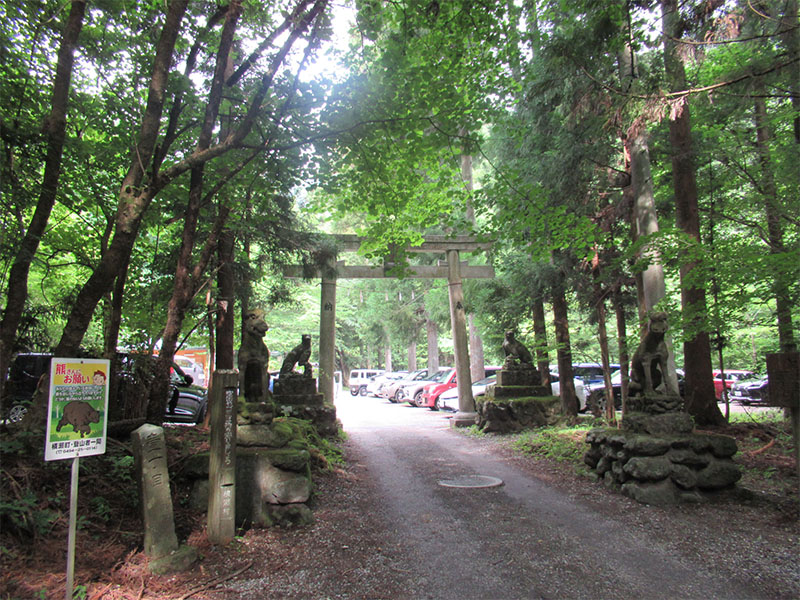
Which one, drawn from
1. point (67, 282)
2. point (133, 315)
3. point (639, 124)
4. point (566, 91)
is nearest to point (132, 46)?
point (133, 315)

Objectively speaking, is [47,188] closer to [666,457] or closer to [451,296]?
[666,457]

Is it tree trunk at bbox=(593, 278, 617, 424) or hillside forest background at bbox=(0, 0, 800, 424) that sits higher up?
hillside forest background at bbox=(0, 0, 800, 424)

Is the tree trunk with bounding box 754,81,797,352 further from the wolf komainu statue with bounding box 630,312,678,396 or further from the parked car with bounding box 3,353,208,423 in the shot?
the parked car with bounding box 3,353,208,423

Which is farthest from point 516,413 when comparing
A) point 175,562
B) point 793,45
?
point 175,562

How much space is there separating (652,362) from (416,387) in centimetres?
1428

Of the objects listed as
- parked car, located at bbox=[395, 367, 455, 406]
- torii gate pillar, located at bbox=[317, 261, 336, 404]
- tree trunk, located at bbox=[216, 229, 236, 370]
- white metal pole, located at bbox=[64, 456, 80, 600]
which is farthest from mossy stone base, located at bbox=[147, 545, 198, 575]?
parked car, located at bbox=[395, 367, 455, 406]

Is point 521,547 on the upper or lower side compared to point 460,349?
lower

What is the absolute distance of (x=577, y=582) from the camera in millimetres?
3291

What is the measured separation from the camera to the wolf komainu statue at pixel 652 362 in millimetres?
5957

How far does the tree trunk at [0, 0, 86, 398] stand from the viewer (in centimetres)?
416

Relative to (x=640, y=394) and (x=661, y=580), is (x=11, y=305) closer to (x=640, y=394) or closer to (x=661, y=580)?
(x=661, y=580)

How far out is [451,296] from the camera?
13039 mm

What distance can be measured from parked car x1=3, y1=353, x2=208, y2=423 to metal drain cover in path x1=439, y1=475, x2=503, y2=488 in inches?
166

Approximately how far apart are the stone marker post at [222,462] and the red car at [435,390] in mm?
14249
